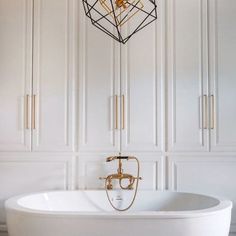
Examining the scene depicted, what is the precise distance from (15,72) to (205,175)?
1767 mm

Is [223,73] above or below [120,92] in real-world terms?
above

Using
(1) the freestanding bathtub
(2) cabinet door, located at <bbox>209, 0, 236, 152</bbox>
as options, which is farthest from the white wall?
(1) the freestanding bathtub

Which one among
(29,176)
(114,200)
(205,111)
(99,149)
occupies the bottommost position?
(114,200)

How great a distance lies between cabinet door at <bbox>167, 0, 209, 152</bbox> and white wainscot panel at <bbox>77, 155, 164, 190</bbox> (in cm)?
21

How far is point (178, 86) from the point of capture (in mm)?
2898

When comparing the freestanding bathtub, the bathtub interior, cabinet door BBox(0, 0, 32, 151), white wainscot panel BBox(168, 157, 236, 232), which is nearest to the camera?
the freestanding bathtub

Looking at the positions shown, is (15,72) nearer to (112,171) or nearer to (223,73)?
(112,171)

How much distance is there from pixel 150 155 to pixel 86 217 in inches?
40.0

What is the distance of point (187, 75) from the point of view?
2.89 meters

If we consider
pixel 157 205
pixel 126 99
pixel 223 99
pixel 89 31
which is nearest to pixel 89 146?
pixel 126 99

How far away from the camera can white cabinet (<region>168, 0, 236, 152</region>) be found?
2.85 meters

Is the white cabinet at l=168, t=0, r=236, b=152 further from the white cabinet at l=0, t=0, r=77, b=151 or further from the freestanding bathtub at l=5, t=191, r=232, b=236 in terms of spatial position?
the white cabinet at l=0, t=0, r=77, b=151

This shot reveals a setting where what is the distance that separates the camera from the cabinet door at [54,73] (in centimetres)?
293

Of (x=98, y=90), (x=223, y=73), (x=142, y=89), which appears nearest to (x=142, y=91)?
(x=142, y=89)
